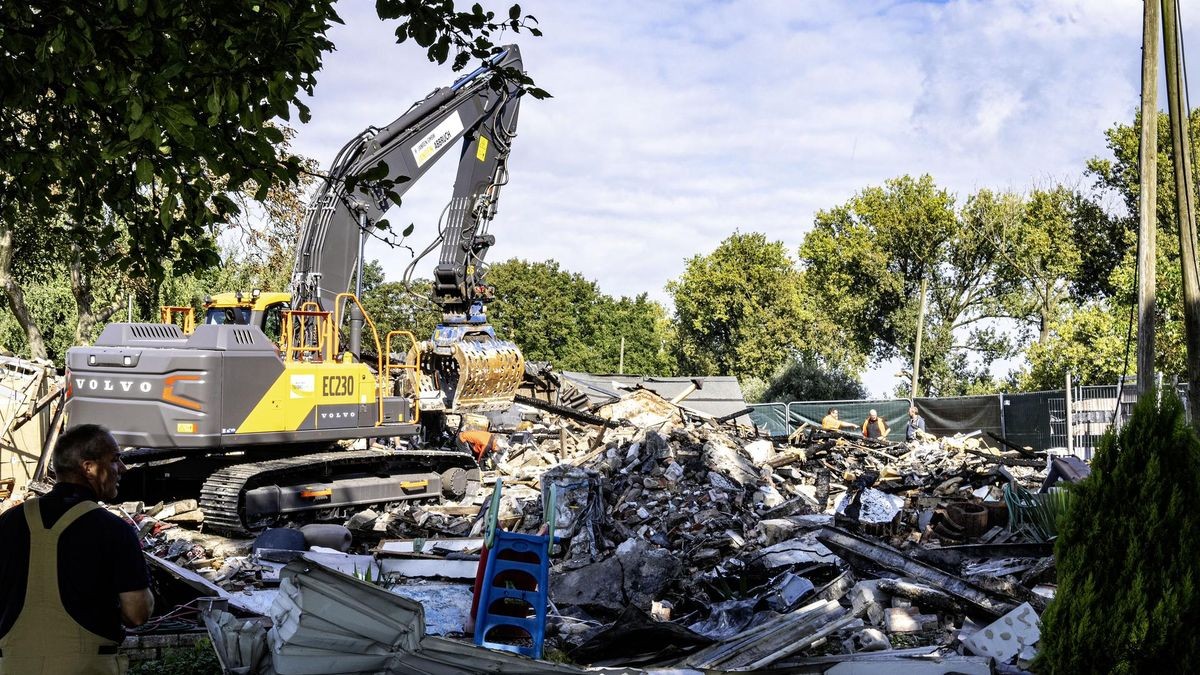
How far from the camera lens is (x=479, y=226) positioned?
52.9ft

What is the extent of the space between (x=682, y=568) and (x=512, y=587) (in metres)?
2.81

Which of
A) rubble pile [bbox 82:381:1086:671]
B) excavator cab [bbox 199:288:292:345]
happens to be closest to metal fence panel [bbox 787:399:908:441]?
rubble pile [bbox 82:381:1086:671]

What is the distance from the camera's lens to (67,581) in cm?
371

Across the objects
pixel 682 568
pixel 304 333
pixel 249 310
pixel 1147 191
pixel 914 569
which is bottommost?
pixel 682 568

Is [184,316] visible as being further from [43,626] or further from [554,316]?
[554,316]

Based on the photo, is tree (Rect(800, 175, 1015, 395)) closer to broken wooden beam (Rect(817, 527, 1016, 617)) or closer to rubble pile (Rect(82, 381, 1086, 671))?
rubble pile (Rect(82, 381, 1086, 671))

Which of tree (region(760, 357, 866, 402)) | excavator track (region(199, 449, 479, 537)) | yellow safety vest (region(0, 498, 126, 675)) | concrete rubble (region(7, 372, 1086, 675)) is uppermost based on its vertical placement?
tree (region(760, 357, 866, 402))

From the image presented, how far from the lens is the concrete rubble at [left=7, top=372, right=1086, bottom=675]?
5.76 metres

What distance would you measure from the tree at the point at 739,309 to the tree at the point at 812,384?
354 cm

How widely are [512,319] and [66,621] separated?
60.9m

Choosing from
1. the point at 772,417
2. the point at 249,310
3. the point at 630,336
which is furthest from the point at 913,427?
the point at 630,336

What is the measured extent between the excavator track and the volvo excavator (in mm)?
24

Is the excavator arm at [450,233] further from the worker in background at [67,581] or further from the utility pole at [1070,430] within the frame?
the utility pole at [1070,430]

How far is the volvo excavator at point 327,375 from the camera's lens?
1098 cm
